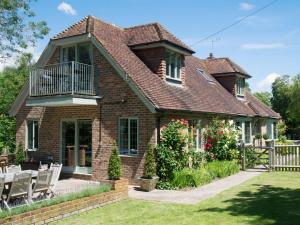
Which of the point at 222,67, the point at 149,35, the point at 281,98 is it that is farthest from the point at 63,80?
the point at 281,98

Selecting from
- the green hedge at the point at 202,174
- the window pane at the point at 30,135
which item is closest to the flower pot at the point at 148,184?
the green hedge at the point at 202,174

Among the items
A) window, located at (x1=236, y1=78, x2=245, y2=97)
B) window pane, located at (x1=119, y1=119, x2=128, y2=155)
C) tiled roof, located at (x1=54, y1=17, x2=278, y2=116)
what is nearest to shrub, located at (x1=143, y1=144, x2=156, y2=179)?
window pane, located at (x1=119, y1=119, x2=128, y2=155)

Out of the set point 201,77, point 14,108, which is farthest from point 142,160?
point 201,77

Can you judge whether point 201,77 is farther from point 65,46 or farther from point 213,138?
point 65,46

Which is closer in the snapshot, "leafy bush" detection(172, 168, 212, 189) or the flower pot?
the flower pot

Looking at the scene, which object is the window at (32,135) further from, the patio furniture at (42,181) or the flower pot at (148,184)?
the patio furniture at (42,181)

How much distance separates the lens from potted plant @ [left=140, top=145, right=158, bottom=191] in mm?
15048

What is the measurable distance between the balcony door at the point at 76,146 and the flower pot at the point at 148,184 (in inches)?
150

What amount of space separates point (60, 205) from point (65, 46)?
1064 centimetres

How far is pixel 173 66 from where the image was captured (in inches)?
800

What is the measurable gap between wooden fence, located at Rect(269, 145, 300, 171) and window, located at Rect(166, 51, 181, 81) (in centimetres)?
680

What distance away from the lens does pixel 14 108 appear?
21.4 metres

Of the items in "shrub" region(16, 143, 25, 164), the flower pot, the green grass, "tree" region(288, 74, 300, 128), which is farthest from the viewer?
"tree" region(288, 74, 300, 128)

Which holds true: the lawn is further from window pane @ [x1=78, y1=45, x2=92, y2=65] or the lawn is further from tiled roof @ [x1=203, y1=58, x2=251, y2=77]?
tiled roof @ [x1=203, y1=58, x2=251, y2=77]
